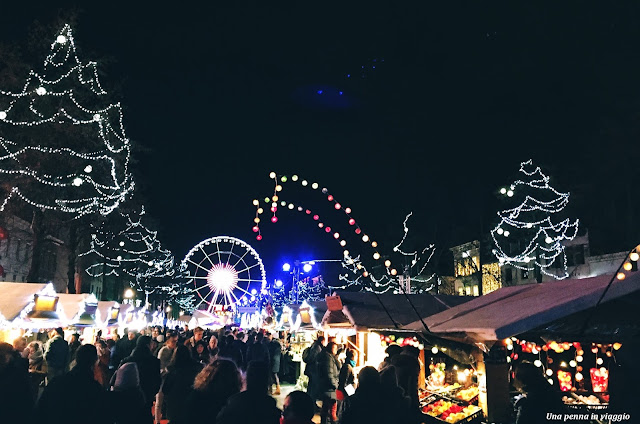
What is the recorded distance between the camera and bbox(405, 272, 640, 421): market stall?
6820mm

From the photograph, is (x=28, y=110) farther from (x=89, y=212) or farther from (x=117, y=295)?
(x=117, y=295)

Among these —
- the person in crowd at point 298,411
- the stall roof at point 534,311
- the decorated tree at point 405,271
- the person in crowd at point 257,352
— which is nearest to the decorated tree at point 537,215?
the decorated tree at point 405,271

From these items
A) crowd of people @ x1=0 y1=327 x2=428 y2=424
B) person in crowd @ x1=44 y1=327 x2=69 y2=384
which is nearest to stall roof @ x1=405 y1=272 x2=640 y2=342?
crowd of people @ x1=0 y1=327 x2=428 y2=424

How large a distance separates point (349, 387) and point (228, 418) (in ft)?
21.7

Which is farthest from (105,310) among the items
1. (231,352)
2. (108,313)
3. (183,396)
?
(183,396)

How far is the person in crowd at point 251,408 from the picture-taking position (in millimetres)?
4238

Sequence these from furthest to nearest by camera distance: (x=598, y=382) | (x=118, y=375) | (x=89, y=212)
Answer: (x=89, y=212), (x=598, y=382), (x=118, y=375)

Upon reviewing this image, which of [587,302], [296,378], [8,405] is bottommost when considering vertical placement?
[296,378]

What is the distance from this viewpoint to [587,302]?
6.81m

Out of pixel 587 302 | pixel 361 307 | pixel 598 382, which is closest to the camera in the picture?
pixel 587 302

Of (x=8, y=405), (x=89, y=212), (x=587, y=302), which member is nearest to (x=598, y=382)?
(x=587, y=302)

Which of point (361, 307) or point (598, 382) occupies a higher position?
point (361, 307)

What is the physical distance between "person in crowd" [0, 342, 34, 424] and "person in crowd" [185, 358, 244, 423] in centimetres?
159

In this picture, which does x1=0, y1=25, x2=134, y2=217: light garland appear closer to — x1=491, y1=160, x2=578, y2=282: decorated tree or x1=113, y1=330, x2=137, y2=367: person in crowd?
x1=113, y1=330, x2=137, y2=367: person in crowd
